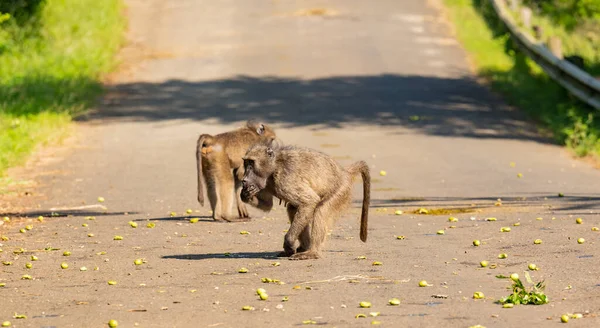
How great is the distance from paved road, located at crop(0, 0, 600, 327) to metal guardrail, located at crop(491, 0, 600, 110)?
3.37 ft

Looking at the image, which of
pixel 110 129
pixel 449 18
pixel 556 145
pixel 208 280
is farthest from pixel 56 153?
pixel 449 18

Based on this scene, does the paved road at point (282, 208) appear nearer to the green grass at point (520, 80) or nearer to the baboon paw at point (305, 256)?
the baboon paw at point (305, 256)

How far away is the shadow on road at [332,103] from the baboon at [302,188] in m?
9.18

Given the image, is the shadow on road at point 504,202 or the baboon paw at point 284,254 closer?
the baboon paw at point 284,254

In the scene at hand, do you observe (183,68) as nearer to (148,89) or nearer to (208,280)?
(148,89)

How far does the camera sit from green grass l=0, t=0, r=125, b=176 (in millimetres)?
17703

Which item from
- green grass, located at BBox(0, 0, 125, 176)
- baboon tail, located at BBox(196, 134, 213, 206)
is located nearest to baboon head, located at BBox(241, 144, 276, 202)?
baboon tail, located at BBox(196, 134, 213, 206)

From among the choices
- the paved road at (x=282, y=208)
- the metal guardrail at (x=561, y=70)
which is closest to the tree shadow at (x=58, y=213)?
the paved road at (x=282, y=208)

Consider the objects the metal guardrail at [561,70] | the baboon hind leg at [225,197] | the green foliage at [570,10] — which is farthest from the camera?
the green foliage at [570,10]

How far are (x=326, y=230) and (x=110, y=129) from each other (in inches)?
400

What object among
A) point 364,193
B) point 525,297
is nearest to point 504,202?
point 364,193

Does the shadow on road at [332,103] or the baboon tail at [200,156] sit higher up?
the baboon tail at [200,156]

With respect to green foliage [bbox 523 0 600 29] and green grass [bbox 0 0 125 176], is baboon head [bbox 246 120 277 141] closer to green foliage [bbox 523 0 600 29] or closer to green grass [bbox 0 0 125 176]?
green grass [bbox 0 0 125 176]

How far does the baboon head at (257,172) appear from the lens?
940 cm
